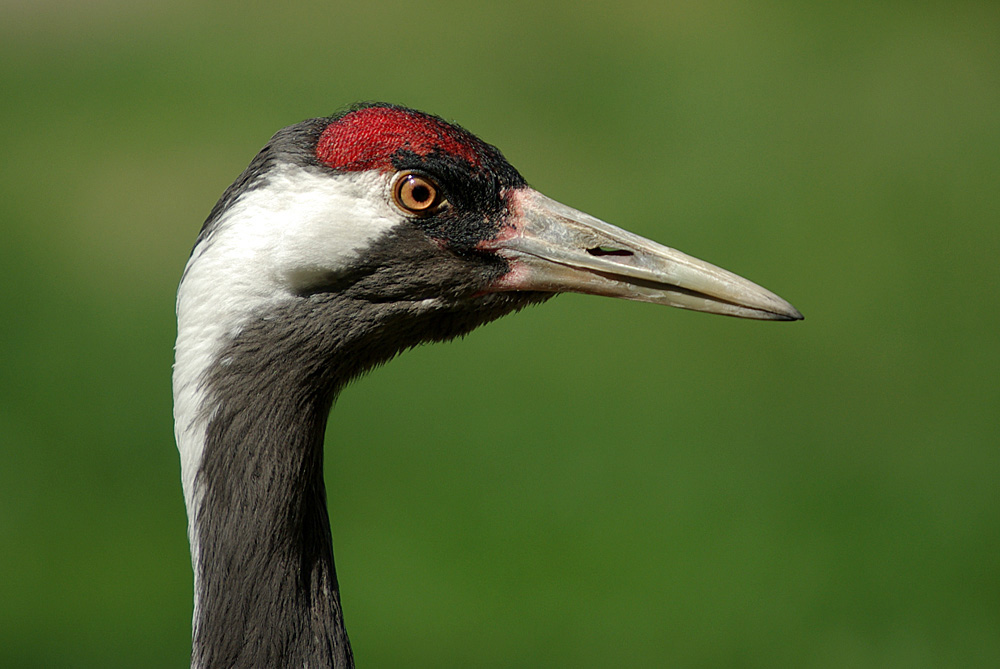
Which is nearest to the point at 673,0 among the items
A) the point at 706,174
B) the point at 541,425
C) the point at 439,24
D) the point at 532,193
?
the point at 439,24

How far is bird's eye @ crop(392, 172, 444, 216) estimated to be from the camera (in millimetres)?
2543

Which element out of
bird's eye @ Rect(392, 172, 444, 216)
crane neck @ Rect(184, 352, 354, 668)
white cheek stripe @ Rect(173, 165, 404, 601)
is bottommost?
crane neck @ Rect(184, 352, 354, 668)

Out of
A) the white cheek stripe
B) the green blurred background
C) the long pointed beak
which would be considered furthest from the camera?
the green blurred background

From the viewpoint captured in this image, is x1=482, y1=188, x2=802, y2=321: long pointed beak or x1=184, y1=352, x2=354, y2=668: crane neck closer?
x1=184, y1=352, x2=354, y2=668: crane neck

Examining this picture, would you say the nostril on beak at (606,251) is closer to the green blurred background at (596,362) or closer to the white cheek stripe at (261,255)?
the white cheek stripe at (261,255)

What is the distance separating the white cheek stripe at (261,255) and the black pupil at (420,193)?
60 millimetres

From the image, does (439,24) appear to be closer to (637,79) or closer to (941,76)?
(637,79)

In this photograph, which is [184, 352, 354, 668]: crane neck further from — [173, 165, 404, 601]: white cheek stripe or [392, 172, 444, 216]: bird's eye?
[392, 172, 444, 216]: bird's eye

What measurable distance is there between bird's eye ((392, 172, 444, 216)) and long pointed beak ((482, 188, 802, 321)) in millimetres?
178

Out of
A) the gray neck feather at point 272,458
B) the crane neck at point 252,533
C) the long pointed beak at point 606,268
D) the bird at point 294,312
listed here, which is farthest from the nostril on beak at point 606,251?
the crane neck at point 252,533

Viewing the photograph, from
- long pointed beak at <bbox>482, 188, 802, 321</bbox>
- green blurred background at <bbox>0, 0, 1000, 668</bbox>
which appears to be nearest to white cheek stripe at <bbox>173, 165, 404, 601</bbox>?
long pointed beak at <bbox>482, 188, 802, 321</bbox>

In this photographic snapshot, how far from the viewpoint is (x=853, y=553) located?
20.4ft

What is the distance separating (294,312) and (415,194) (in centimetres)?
40

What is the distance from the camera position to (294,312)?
8.26ft
